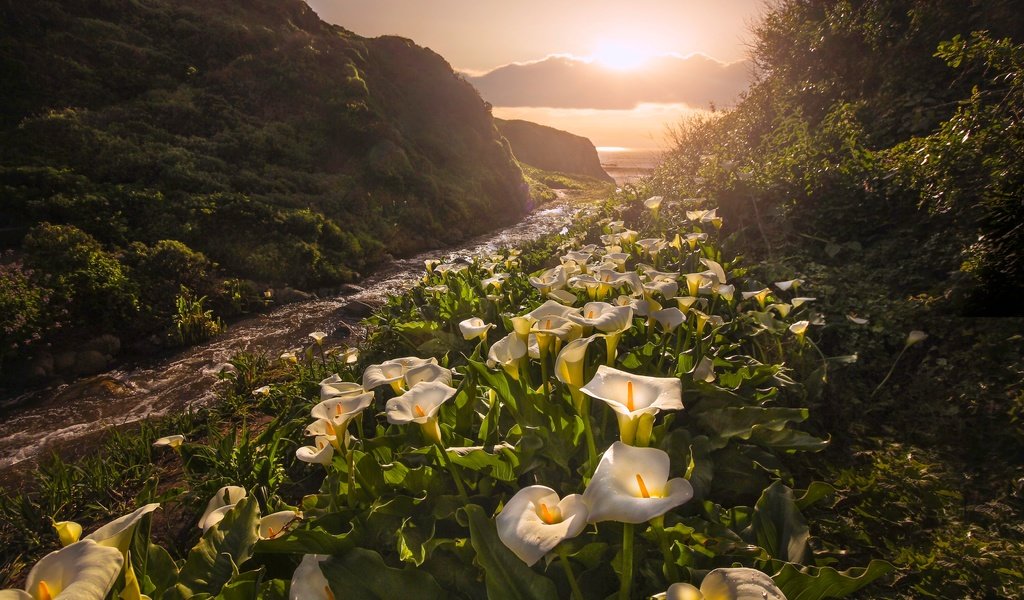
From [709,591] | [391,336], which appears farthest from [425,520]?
[391,336]

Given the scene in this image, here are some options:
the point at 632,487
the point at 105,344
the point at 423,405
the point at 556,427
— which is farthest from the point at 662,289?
the point at 105,344

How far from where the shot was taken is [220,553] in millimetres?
2018

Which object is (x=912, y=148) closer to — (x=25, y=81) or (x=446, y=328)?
(x=446, y=328)

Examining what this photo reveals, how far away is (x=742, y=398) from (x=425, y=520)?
190 cm

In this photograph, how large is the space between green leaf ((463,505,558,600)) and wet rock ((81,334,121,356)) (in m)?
8.21

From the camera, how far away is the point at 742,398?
2750 mm

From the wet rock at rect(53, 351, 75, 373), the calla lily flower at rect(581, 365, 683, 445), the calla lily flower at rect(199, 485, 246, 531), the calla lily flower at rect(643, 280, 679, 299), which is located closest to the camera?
the calla lily flower at rect(581, 365, 683, 445)

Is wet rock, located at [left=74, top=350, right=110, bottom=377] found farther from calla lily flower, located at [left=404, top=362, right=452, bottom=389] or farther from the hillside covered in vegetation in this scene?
calla lily flower, located at [left=404, top=362, right=452, bottom=389]

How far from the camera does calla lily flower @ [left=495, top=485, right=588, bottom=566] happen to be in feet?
4.30

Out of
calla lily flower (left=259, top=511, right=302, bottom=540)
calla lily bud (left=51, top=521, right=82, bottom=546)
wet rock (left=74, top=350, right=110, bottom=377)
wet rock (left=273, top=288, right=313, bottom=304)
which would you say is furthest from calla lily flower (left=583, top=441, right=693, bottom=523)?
wet rock (left=273, top=288, right=313, bottom=304)

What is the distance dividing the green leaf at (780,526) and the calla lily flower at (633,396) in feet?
2.61

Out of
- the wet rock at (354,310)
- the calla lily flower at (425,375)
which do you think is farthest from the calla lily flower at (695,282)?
the wet rock at (354,310)

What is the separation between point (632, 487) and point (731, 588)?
344mm

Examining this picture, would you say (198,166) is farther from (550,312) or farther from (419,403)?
(419,403)
